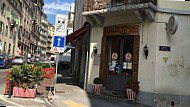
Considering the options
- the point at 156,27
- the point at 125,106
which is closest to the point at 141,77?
the point at 125,106

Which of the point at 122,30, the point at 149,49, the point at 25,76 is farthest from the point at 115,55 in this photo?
the point at 25,76

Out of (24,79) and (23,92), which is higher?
(24,79)

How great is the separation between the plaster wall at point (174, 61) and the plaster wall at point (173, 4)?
1.31ft

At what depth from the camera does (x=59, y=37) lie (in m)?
8.95

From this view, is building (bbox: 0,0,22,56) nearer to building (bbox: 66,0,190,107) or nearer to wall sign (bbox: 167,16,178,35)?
building (bbox: 66,0,190,107)

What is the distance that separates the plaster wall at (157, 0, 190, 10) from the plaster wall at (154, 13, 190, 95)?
0.40m

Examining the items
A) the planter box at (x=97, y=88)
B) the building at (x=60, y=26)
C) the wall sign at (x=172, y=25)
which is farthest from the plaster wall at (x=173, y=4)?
the planter box at (x=97, y=88)

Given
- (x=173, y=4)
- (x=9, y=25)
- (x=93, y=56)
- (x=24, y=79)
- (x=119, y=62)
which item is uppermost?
(x=9, y=25)

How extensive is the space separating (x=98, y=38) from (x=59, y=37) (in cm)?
239

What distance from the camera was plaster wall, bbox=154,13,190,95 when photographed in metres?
7.99

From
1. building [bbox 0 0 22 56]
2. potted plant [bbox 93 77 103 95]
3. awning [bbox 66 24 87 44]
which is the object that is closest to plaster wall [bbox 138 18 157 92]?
potted plant [bbox 93 77 103 95]

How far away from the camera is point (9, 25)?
3528 cm

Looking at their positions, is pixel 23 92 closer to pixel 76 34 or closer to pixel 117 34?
pixel 76 34

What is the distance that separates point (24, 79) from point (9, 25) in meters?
31.4
